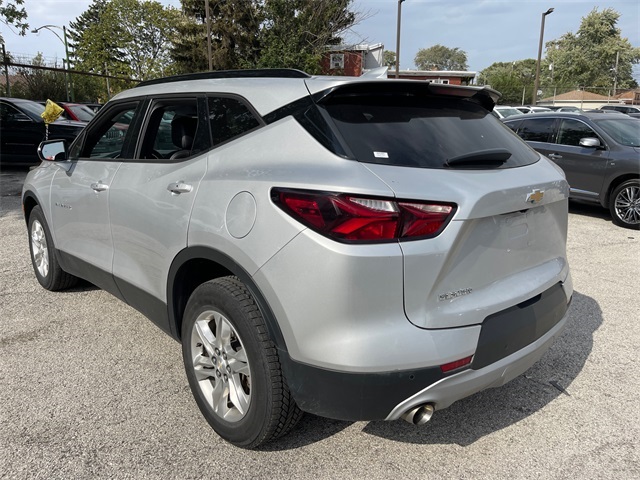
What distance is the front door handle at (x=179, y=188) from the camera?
262 centimetres

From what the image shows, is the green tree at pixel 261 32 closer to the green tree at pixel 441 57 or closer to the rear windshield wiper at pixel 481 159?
the rear windshield wiper at pixel 481 159

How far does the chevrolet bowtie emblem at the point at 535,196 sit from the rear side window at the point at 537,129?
7.30m

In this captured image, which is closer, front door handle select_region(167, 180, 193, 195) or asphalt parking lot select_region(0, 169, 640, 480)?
asphalt parking lot select_region(0, 169, 640, 480)

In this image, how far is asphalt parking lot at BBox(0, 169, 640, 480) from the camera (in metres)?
2.37

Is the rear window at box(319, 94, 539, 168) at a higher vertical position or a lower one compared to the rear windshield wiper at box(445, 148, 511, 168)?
higher

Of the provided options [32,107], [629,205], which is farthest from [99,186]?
[32,107]

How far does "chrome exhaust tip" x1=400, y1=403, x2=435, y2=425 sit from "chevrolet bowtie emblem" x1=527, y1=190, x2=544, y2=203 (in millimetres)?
1020

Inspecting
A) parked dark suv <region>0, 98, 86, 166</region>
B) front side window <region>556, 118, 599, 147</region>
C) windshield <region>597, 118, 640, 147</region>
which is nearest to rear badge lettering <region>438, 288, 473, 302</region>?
windshield <region>597, 118, 640, 147</region>

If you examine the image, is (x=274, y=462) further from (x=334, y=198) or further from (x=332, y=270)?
(x=334, y=198)

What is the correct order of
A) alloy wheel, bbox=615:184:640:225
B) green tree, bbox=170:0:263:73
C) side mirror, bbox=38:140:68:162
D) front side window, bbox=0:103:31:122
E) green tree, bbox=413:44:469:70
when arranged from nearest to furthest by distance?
side mirror, bbox=38:140:68:162 < alloy wheel, bbox=615:184:640:225 < front side window, bbox=0:103:31:122 < green tree, bbox=170:0:263:73 < green tree, bbox=413:44:469:70

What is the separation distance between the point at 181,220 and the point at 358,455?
145 centimetres

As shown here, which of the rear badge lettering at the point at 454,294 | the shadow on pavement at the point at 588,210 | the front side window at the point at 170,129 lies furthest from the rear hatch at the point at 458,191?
the shadow on pavement at the point at 588,210

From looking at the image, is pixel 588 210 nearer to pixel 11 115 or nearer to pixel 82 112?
pixel 82 112

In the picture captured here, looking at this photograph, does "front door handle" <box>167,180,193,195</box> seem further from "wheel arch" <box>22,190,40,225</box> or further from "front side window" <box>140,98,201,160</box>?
"wheel arch" <box>22,190,40,225</box>
